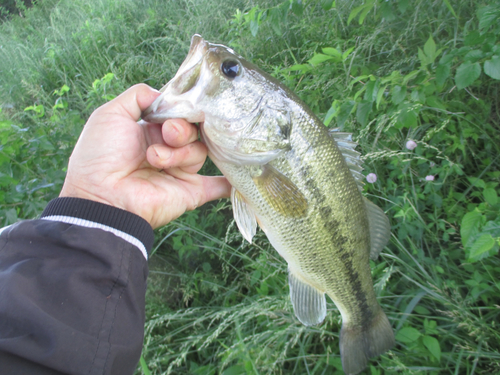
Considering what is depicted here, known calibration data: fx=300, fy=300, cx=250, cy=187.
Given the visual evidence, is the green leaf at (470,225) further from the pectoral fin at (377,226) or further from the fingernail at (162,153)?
the fingernail at (162,153)

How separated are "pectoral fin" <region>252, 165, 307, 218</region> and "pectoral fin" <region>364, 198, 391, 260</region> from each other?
0.41 m

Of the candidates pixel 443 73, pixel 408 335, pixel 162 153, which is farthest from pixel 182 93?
pixel 408 335

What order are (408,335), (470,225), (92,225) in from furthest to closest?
(408,335), (470,225), (92,225)

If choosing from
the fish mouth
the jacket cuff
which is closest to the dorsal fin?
the fish mouth

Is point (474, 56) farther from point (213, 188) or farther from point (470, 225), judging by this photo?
point (213, 188)

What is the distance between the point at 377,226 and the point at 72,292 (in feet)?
4.65

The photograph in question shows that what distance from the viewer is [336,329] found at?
83.7 inches

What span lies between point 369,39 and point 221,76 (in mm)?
1898

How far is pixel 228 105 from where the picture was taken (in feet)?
4.23

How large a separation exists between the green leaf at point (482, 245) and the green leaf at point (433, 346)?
1.72 feet

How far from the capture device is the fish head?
4.11ft

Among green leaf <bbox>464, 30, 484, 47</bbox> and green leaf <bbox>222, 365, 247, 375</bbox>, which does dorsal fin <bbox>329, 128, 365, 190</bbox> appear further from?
green leaf <bbox>222, 365, 247, 375</bbox>

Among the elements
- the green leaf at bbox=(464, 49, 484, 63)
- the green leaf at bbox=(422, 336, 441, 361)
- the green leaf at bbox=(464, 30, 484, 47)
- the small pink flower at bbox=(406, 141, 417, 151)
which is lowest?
the green leaf at bbox=(422, 336, 441, 361)

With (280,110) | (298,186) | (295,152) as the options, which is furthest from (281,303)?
(280,110)
